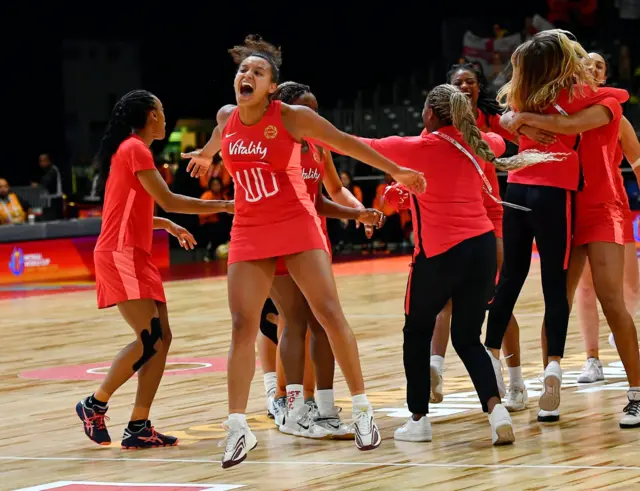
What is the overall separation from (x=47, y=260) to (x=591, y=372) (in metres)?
11.6

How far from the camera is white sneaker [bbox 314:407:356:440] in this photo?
19.7ft

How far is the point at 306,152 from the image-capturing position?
630 centimetres

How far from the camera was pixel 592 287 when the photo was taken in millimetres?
7855

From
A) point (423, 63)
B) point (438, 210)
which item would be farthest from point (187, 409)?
point (423, 63)

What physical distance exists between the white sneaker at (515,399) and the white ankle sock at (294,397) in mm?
1078

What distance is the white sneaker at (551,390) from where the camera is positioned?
20.1 feet

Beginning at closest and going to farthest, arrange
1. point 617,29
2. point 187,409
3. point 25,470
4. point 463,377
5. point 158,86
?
1. point 25,470
2. point 187,409
3. point 463,377
4. point 617,29
5. point 158,86

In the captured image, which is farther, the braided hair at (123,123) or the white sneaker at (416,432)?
the braided hair at (123,123)

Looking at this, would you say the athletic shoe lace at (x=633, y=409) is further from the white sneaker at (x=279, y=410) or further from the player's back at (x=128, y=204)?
the player's back at (x=128, y=204)

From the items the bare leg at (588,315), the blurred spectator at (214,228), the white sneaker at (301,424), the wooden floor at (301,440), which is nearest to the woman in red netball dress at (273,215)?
the wooden floor at (301,440)

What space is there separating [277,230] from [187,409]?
183 centimetres

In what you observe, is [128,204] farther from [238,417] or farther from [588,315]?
[588,315]

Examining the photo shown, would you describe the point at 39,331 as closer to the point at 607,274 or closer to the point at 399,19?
the point at 607,274

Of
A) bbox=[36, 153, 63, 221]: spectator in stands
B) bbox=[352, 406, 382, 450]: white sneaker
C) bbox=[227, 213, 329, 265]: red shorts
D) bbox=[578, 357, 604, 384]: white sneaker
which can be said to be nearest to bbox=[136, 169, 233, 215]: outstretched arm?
bbox=[227, 213, 329, 265]: red shorts
